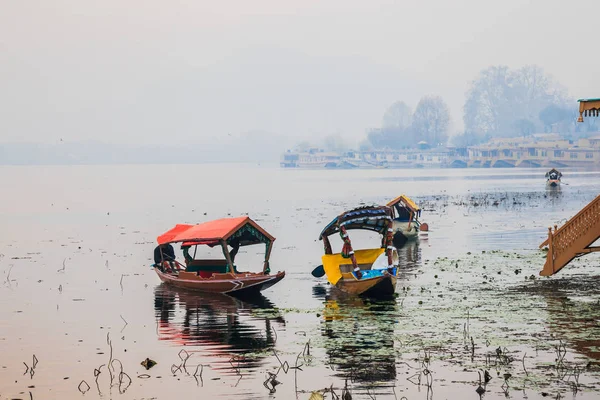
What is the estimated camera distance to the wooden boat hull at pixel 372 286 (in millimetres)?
30375

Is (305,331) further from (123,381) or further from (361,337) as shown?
(123,381)

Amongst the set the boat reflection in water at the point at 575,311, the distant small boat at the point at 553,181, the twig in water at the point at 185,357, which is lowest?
the twig in water at the point at 185,357

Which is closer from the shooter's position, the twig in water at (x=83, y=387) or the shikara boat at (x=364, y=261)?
the twig in water at (x=83, y=387)

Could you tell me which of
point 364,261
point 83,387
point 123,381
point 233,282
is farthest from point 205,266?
point 83,387

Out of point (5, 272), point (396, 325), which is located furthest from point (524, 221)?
point (396, 325)

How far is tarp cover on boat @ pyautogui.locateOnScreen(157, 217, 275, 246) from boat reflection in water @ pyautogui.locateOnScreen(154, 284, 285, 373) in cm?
209

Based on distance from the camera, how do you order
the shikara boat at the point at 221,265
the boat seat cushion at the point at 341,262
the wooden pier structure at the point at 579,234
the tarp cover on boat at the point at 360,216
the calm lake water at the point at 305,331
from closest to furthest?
1. the calm lake water at the point at 305,331
2. the wooden pier structure at the point at 579,234
3. the shikara boat at the point at 221,265
4. the tarp cover on boat at the point at 360,216
5. the boat seat cushion at the point at 341,262

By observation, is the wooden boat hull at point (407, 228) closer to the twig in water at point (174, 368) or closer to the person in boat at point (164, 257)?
the person in boat at point (164, 257)

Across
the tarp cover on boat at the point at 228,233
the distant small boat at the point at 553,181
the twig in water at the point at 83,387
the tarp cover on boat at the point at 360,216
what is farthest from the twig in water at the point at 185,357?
the distant small boat at the point at 553,181

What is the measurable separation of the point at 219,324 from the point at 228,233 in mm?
5957

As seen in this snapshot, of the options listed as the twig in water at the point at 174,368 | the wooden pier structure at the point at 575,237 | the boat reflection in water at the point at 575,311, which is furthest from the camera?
the wooden pier structure at the point at 575,237

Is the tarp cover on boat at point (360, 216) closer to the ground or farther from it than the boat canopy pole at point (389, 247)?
farther from it

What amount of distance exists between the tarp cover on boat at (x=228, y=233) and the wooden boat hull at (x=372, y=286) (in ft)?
13.5

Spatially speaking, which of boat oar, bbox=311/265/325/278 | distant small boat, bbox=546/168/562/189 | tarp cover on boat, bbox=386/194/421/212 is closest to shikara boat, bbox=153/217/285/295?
boat oar, bbox=311/265/325/278
